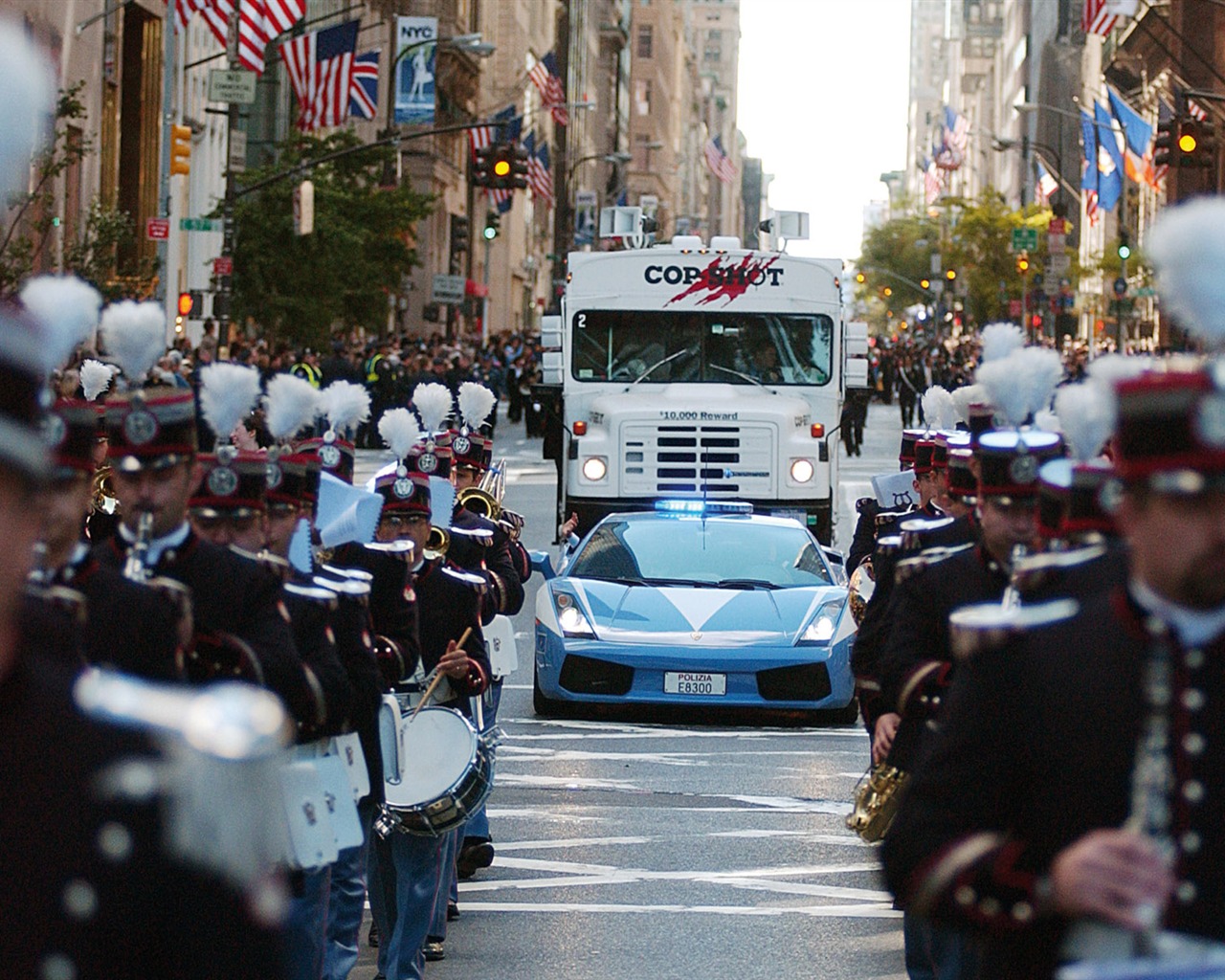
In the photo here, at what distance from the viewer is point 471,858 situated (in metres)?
11.3

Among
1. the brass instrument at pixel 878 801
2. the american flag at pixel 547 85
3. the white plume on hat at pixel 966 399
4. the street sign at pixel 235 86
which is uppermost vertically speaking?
the american flag at pixel 547 85

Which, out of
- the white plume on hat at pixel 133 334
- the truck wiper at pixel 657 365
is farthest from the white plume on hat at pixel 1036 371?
the truck wiper at pixel 657 365

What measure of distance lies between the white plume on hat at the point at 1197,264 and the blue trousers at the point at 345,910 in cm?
505

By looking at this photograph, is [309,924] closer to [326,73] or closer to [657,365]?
[657,365]

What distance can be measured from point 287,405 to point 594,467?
17.1 m

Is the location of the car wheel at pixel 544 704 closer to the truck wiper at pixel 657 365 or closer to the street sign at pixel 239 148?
the truck wiper at pixel 657 365

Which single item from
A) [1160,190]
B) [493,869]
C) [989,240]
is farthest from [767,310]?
[989,240]

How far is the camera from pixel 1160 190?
82.9 meters

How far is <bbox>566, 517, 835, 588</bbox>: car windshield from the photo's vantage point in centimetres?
1658

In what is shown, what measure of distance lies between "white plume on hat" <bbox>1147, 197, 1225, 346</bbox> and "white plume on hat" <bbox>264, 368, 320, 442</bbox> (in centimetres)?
441

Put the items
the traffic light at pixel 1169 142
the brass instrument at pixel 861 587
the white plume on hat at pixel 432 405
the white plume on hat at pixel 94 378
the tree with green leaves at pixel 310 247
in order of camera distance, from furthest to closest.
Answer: the tree with green leaves at pixel 310 247 → the traffic light at pixel 1169 142 → the white plume on hat at pixel 94 378 → the brass instrument at pixel 861 587 → the white plume on hat at pixel 432 405

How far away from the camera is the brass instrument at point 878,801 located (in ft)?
27.7

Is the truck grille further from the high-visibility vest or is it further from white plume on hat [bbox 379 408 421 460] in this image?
white plume on hat [bbox 379 408 421 460]

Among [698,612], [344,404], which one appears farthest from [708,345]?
[344,404]
